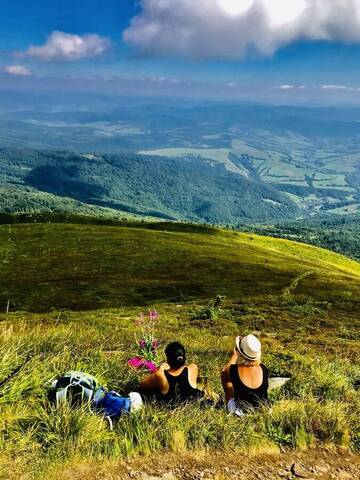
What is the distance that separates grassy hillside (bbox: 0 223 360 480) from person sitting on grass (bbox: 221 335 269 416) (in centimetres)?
59

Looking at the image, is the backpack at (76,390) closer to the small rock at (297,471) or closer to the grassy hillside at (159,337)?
the grassy hillside at (159,337)

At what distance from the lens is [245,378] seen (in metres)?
10.6

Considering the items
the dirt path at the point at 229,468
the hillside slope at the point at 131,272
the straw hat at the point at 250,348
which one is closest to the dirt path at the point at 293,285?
the hillside slope at the point at 131,272

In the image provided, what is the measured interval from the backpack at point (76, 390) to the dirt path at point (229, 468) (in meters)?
1.66

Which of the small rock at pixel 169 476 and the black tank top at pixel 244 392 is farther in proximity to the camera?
the black tank top at pixel 244 392

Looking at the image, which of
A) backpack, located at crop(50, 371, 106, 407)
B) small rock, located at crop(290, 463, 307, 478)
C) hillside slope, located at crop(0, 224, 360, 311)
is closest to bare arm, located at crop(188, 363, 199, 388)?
backpack, located at crop(50, 371, 106, 407)

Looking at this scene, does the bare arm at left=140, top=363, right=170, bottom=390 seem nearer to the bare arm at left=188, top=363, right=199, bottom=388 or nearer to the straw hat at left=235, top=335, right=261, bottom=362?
the bare arm at left=188, top=363, right=199, bottom=388

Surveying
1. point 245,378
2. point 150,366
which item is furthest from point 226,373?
point 150,366

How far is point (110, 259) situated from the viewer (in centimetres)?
7188

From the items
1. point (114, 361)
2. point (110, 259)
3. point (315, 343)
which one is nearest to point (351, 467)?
point (114, 361)

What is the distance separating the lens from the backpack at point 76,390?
897 cm

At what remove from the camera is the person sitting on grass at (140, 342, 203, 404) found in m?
10.3

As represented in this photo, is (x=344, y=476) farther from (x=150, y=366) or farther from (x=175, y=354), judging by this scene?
(x=150, y=366)

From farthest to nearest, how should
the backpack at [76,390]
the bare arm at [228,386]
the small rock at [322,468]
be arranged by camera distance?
the bare arm at [228,386], the backpack at [76,390], the small rock at [322,468]
